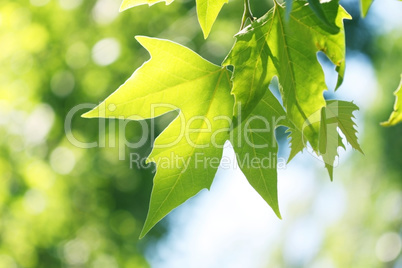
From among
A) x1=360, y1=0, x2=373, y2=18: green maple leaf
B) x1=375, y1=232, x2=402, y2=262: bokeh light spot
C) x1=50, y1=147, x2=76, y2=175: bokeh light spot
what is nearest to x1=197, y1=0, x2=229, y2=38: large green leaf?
x1=360, y1=0, x2=373, y2=18: green maple leaf

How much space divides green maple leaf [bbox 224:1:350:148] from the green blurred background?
4.45 m

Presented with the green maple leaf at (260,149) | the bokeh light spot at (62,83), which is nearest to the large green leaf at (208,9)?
the green maple leaf at (260,149)

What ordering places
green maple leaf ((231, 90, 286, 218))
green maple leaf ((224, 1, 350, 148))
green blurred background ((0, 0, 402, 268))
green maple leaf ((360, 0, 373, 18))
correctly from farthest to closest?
→ green blurred background ((0, 0, 402, 268)), green maple leaf ((231, 90, 286, 218)), green maple leaf ((224, 1, 350, 148)), green maple leaf ((360, 0, 373, 18))

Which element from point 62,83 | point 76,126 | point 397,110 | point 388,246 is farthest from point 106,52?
point 388,246

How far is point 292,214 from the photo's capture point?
8.29 m

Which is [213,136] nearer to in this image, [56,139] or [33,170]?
[33,170]

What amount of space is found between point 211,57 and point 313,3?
4899mm

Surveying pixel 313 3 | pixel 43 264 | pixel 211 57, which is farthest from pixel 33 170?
pixel 313 3

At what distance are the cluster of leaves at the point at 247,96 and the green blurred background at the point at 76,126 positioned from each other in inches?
169

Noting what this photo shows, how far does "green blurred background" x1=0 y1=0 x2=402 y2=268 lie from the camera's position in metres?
5.06

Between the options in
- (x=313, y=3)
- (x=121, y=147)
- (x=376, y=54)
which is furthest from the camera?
(x=376, y=54)

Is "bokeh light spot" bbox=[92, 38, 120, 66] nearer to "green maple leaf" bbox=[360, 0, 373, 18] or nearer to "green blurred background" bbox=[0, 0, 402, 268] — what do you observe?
"green blurred background" bbox=[0, 0, 402, 268]

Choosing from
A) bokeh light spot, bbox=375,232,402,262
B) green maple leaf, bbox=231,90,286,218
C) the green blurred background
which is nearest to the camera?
green maple leaf, bbox=231,90,286,218

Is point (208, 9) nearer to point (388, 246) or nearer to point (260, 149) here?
point (260, 149)
